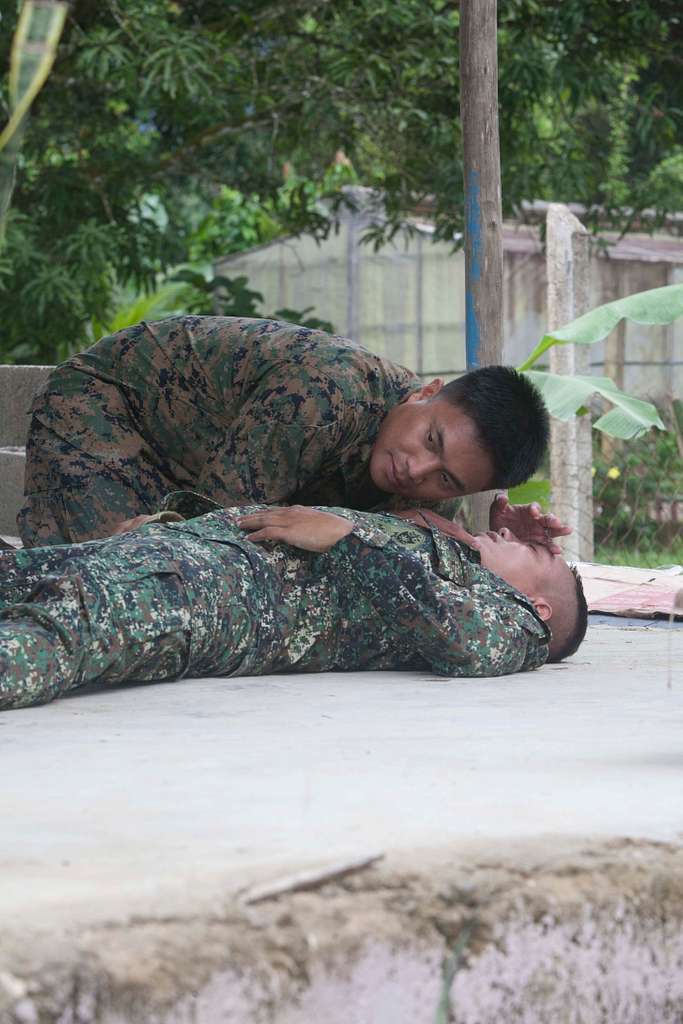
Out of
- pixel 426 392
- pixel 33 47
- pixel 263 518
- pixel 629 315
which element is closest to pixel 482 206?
pixel 629 315

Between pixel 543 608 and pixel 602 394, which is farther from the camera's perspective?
pixel 602 394

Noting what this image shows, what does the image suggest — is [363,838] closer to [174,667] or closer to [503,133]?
[174,667]

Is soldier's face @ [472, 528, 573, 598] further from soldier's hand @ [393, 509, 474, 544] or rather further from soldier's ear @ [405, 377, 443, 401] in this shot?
soldier's ear @ [405, 377, 443, 401]

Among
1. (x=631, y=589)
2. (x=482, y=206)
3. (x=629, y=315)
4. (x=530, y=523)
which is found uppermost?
(x=482, y=206)

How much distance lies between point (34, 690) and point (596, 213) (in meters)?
5.73

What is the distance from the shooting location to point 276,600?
2748mm

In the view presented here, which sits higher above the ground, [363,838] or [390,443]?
[390,443]

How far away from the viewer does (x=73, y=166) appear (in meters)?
6.72

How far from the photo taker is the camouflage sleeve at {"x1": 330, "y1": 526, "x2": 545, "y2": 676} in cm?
271

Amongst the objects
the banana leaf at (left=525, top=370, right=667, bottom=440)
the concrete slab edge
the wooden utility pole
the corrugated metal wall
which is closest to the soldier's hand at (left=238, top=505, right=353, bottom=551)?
the concrete slab edge

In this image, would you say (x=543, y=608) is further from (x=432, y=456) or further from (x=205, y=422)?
(x=205, y=422)

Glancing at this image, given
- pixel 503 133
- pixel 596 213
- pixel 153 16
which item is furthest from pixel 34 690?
pixel 596 213

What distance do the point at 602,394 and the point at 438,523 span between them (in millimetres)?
1638

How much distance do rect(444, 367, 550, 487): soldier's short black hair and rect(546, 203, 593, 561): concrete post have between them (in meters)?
2.18
